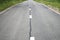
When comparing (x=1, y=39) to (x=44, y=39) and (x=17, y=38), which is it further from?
(x=44, y=39)

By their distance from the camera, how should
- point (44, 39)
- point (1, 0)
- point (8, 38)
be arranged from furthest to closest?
1. point (1, 0)
2. point (8, 38)
3. point (44, 39)

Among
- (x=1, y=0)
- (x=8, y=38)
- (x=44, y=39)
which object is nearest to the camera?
(x=44, y=39)

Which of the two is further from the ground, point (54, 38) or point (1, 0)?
point (54, 38)

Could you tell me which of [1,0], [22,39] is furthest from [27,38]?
[1,0]

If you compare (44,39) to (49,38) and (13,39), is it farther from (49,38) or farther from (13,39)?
(13,39)

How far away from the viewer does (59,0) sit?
39.8 metres

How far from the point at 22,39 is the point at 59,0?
31.9 meters

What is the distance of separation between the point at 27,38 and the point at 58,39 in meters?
1.47

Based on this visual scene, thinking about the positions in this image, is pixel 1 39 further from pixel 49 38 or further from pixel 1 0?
pixel 1 0

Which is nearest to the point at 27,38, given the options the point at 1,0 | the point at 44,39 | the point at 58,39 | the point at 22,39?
the point at 22,39

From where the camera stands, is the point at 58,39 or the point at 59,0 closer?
the point at 58,39

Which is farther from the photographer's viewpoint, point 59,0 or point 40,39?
point 59,0

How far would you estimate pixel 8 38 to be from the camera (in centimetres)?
934

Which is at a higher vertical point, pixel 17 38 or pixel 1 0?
pixel 17 38
